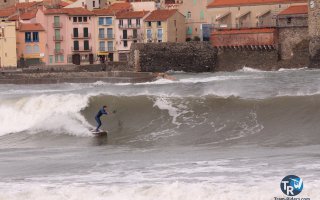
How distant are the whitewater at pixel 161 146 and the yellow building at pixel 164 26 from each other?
37023 millimetres

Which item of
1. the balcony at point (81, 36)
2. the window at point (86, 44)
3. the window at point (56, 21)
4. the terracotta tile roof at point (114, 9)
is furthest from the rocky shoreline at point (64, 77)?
the terracotta tile roof at point (114, 9)

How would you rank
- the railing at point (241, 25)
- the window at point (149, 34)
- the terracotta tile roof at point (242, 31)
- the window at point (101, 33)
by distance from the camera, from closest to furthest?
the terracotta tile roof at point (242, 31), the railing at point (241, 25), the window at point (149, 34), the window at point (101, 33)

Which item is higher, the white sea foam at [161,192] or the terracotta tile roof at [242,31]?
the terracotta tile roof at [242,31]

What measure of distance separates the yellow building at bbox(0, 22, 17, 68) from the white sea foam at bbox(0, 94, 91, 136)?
41.5 metres

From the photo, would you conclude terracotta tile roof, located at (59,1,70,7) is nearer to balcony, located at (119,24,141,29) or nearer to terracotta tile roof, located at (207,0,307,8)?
balcony, located at (119,24,141,29)

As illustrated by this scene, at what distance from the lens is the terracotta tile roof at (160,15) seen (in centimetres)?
7568

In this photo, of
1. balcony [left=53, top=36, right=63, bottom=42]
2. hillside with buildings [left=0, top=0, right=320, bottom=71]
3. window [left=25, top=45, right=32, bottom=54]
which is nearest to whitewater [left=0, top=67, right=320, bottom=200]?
hillside with buildings [left=0, top=0, right=320, bottom=71]

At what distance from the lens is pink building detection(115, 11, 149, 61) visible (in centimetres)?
7788

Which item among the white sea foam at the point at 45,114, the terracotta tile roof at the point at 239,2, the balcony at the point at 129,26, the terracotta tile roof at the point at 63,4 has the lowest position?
the white sea foam at the point at 45,114

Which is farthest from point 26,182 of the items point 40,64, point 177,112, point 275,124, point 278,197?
point 40,64

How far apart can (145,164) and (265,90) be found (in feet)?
58.3

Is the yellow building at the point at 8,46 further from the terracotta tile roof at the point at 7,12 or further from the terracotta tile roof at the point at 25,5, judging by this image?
the terracotta tile roof at the point at 25,5

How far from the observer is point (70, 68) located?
228ft

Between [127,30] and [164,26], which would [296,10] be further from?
[127,30]
